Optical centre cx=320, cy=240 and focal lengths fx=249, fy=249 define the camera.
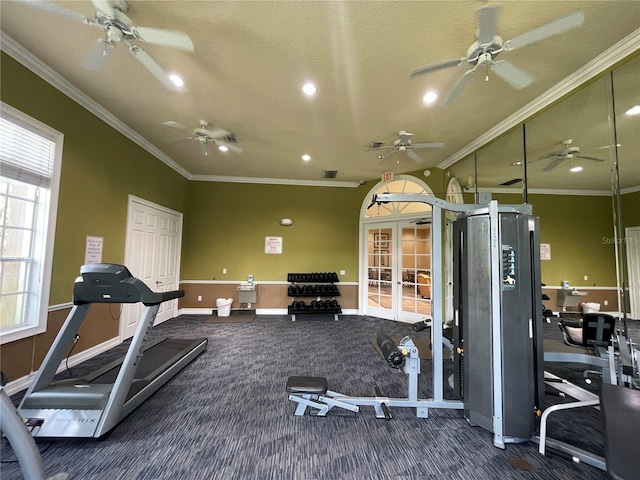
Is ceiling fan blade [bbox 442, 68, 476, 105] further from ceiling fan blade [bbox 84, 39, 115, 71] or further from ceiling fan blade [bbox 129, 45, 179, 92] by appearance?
ceiling fan blade [bbox 84, 39, 115, 71]

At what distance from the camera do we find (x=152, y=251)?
489cm

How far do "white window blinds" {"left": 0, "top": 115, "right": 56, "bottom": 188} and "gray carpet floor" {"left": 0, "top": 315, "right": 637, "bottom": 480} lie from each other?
2.29m

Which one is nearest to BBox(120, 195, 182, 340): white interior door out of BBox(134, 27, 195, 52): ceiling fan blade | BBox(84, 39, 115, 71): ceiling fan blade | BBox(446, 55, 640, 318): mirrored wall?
BBox(84, 39, 115, 71): ceiling fan blade

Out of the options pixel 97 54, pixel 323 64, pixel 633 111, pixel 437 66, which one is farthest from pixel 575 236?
pixel 97 54

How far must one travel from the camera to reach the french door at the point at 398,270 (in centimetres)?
A: 546

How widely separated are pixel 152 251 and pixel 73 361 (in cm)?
217

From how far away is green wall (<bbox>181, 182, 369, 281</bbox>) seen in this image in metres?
6.17

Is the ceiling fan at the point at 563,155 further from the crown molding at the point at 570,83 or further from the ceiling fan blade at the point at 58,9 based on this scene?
the ceiling fan blade at the point at 58,9

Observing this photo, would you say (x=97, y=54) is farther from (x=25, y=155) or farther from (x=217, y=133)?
(x=217, y=133)

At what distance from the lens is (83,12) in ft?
6.81

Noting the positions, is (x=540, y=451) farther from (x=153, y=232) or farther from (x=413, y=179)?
(x=153, y=232)

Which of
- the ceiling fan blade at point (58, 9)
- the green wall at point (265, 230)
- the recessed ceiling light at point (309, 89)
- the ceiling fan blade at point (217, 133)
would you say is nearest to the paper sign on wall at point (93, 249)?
the ceiling fan blade at point (217, 133)

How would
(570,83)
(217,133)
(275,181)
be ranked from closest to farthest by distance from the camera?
(570,83), (217,133), (275,181)

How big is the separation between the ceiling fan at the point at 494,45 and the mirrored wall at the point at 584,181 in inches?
41.6
